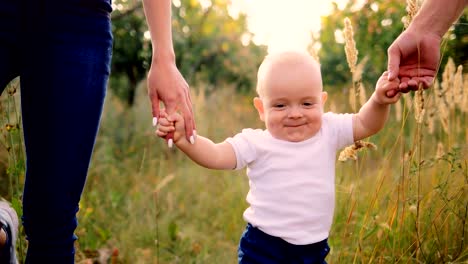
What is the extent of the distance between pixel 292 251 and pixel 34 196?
79 centimetres

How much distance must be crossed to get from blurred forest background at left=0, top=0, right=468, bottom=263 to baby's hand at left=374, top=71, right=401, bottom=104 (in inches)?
12.5

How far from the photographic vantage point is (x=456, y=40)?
2.95 metres

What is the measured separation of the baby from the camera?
175 cm

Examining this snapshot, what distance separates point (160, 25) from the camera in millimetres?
1688

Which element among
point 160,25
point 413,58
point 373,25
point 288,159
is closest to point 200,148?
point 288,159

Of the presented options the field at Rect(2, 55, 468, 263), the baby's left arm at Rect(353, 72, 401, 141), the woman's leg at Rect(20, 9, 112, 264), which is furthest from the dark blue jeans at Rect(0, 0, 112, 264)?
the baby's left arm at Rect(353, 72, 401, 141)

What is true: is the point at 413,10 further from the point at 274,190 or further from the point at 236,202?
the point at 236,202

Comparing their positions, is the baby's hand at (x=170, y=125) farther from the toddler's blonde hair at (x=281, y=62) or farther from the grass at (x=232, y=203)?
the grass at (x=232, y=203)

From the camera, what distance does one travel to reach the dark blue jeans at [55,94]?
150 centimetres

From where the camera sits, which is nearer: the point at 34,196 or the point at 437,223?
the point at 34,196

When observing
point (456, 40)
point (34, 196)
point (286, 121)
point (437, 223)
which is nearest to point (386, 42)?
point (456, 40)

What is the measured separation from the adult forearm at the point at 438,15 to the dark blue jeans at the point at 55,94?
37.0 inches

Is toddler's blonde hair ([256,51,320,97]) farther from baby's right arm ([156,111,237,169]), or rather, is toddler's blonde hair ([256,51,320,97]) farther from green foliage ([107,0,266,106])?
green foliage ([107,0,266,106])

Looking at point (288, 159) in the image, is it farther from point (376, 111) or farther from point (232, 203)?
point (232, 203)
